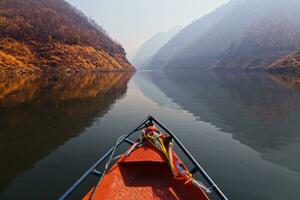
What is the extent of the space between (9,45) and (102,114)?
11859 centimetres

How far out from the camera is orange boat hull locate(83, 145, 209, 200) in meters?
8.87

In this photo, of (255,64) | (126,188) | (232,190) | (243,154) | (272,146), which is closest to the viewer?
(126,188)

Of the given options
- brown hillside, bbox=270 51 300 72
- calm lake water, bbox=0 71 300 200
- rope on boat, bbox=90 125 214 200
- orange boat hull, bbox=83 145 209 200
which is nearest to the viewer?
rope on boat, bbox=90 125 214 200

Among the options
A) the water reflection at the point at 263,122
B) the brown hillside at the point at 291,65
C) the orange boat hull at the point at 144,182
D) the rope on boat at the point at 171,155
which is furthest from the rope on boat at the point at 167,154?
the brown hillside at the point at 291,65

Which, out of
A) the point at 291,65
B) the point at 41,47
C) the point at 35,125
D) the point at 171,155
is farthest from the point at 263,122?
the point at 41,47

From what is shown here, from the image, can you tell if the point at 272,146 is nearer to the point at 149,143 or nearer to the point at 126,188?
the point at 149,143

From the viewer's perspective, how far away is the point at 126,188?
9.62m

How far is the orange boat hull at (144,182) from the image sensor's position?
8867 millimetres

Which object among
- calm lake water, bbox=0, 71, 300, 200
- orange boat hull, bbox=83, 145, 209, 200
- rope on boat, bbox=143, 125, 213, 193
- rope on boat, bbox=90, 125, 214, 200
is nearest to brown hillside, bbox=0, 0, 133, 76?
Result: calm lake water, bbox=0, 71, 300, 200

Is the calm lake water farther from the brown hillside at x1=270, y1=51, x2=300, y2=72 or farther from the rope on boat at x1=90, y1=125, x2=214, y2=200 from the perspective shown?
the brown hillside at x1=270, y1=51, x2=300, y2=72

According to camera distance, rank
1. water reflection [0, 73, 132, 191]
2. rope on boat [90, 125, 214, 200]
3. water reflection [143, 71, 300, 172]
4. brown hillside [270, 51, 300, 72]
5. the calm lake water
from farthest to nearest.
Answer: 1. brown hillside [270, 51, 300, 72]
2. water reflection [143, 71, 300, 172]
3. water reflection [0, 73, 132, 191]
4. the calm lake water
5. rope on boat [90, 125, 214, 200]

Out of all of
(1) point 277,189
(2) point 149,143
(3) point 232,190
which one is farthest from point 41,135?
(1) point 277,189

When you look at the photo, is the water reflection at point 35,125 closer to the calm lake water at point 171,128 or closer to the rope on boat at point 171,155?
the calm lake water at point 171,128

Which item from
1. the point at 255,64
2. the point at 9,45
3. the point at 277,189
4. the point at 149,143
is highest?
the point at 255,64
